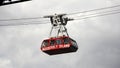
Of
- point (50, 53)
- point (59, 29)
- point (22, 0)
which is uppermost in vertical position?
point (22, 0)

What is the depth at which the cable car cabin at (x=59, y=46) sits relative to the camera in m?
52.9

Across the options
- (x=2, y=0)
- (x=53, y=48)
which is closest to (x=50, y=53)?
(x=53, y=48)

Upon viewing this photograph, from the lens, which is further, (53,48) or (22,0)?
(53,48)

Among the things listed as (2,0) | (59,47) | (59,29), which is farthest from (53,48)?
(2,0)

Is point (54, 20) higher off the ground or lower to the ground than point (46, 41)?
higher

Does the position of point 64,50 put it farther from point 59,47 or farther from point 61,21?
point 61,21

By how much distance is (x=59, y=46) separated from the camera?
175 ft

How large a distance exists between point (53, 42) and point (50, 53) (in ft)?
7.42

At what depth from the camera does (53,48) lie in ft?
174

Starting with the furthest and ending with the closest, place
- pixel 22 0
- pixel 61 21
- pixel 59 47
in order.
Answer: pixel 61 21
pixel 59 47
pixel 22 0

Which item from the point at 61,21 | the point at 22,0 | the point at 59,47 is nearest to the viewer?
the point at 22,0

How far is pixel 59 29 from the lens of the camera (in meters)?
56.1

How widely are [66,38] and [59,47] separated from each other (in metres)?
3.06

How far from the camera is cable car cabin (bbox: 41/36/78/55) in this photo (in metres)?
52.9
